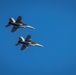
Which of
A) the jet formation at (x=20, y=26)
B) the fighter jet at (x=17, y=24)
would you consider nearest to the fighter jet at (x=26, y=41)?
the jet formation at (x=20, y=26)

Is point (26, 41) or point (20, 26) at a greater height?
point (20, 26)

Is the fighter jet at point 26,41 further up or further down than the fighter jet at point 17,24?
further down

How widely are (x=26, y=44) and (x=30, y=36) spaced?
2.54 metres

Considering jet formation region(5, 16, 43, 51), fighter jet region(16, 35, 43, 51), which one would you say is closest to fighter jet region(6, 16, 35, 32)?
jet formation region(5, 16, 43, 51)

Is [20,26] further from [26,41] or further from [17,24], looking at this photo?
[26,41]

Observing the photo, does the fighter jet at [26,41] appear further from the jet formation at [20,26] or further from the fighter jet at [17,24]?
the fighter jet at [17,24]

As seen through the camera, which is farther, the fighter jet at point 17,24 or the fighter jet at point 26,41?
the fighter jet at point 26,41

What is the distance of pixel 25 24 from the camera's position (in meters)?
185

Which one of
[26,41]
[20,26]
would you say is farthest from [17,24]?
[26,41]

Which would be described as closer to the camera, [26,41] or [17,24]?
[17,24]

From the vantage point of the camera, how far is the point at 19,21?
183500 mm

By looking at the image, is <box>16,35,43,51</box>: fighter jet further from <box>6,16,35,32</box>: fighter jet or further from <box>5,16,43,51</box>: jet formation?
<box>6,16,35,32</box>: fighter jet

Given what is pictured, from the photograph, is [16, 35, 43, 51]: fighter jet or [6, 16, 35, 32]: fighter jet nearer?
[6, 16, 35, 32]: fighter jet

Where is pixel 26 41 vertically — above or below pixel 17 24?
below
